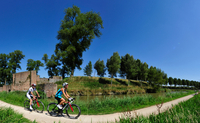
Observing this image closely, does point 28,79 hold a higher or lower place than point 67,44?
lower

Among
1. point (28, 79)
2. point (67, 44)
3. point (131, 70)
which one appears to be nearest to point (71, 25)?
point (67, 44)

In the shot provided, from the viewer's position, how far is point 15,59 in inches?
1768

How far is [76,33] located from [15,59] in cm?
3069

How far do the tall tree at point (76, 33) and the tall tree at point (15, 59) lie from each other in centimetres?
2164

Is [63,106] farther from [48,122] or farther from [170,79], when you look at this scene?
[170,79]

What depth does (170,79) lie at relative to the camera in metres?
78.1

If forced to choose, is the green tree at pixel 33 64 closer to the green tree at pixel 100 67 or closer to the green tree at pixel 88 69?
the green tree at pixel 88 69

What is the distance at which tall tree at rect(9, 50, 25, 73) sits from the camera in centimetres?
4340

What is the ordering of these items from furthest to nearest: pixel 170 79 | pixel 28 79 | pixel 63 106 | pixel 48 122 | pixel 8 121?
pixel 170 79
pixel 28 79
pixel 63 106
pixel 48 122
pixel 8 121

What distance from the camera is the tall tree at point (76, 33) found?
101ft

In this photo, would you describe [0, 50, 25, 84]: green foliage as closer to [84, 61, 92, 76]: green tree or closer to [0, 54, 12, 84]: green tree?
[0, 54, 12, 84]: green tree

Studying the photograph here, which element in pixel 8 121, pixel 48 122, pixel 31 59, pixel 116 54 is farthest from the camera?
pixel 31 59

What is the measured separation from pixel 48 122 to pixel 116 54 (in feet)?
126

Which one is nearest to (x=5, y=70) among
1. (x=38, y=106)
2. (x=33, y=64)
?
(x=33, y=64)
